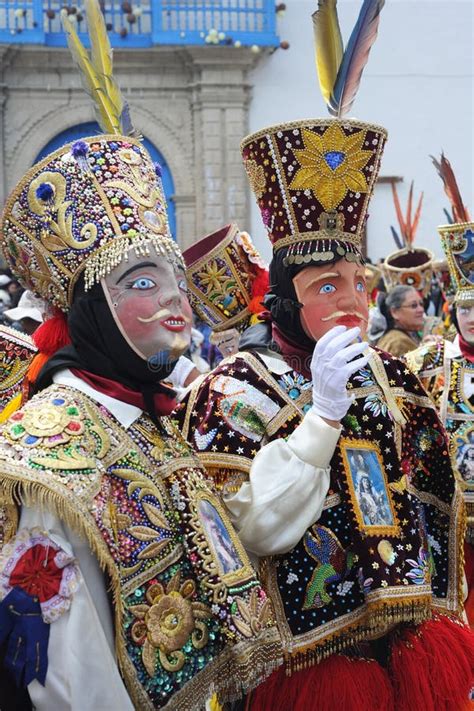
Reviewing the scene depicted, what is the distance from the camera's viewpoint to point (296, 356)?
11.0ft

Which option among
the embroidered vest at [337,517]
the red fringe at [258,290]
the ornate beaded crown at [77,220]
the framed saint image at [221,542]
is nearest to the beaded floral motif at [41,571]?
the framed saint image at [221,542]

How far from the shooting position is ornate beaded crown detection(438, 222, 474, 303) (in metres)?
4.90

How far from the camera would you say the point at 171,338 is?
2.67 m

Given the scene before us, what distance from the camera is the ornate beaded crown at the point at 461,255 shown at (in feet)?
16.1

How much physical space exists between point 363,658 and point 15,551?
1.30m

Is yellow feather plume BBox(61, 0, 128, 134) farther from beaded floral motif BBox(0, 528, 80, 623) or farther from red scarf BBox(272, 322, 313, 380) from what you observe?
beaded floral motif BBox(0, 528, 80, 623)

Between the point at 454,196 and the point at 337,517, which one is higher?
the point at 454,196

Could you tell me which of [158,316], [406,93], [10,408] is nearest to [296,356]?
[158,316]

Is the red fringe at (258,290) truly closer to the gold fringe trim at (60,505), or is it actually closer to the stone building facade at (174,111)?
the gold fringe trim at (60,505)

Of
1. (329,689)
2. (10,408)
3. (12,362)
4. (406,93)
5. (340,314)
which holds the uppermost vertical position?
(406,93)

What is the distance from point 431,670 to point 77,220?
5.53ft

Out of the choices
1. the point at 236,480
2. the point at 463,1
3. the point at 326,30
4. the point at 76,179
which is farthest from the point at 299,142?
the point at 463,1

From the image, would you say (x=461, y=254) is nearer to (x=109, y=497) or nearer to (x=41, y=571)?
(x=109, y=497)

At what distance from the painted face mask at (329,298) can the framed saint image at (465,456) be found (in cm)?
173
